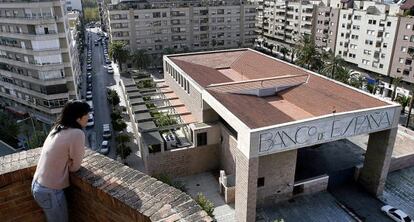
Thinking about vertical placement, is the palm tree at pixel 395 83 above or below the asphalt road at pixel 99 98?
above

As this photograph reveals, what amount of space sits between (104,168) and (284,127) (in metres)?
16.6

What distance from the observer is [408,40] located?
49.9 m

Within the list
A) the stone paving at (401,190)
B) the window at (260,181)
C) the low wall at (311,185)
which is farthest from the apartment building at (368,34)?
the window at (260,181)

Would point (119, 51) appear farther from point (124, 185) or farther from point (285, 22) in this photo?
point (124, 185)

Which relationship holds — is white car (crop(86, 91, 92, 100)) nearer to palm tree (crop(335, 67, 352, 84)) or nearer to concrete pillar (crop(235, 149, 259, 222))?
concrete pillar (crop(235, 149, 259, 222))

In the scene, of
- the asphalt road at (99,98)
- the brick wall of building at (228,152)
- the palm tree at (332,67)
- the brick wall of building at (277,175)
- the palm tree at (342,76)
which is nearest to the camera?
the brick wall of building at (277,175)

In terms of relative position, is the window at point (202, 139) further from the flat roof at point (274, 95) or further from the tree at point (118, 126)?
the tree at point (118, 126)

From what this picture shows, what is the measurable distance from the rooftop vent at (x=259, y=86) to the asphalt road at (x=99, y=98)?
1462 cm

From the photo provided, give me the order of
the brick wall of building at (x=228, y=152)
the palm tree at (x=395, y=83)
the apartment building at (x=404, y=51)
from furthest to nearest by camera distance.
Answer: the apartment building at (x=404, y=51)
the palm tree at (x=395, y=83)
the brick wall of building at (x=228, y=152)

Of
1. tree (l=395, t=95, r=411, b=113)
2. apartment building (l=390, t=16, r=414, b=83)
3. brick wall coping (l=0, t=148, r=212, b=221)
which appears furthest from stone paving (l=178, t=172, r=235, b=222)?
apartment building (l=390, t=16, r=414, b=83)

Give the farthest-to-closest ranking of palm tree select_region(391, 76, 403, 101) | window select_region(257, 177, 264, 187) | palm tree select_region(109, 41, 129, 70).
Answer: palm tree select_region(109, 41, 129, 70), palm tree select_region(391, 76, 403, 101), window select_region(257, 177, 264, 187)

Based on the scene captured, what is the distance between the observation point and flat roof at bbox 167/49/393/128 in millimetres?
24500

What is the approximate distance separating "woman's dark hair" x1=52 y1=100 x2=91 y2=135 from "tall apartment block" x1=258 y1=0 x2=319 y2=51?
73.0 meters

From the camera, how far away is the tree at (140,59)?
208ft
